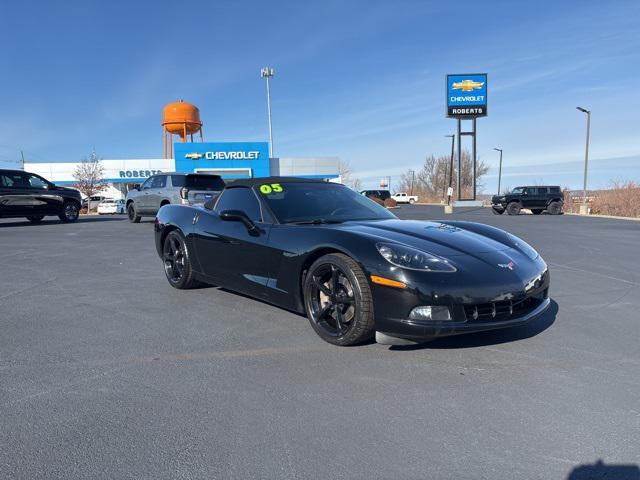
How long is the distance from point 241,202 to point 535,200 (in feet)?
84.4

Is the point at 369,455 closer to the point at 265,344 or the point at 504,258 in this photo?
the point at 265,344

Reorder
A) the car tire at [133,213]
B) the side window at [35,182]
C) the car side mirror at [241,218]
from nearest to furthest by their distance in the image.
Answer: the car side mirror at [241,218] → the side window at [35,182] → the car tire at [133,213]

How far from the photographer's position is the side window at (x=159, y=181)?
594 inches

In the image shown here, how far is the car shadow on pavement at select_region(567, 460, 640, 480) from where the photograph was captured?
196cm

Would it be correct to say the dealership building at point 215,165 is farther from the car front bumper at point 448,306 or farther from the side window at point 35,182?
the car front bumper at point 448,306

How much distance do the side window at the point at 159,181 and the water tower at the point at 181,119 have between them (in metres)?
38.1

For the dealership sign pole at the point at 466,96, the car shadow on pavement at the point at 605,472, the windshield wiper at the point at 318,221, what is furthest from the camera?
the dealership sign pole at the point at 466,96

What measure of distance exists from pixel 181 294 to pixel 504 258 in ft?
11.5

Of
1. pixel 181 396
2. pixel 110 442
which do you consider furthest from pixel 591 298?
pixel 110 442

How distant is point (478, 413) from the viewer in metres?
2.51

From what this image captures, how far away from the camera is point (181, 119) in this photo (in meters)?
50.8

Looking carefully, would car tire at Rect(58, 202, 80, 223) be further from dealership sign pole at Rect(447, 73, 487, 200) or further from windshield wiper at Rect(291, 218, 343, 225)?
dealership sign pole at Rect(447, 73, 487, 200)

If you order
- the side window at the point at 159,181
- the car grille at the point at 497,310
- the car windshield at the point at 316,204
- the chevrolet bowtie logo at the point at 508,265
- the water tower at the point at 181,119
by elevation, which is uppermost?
the water tower at the point at 181,119

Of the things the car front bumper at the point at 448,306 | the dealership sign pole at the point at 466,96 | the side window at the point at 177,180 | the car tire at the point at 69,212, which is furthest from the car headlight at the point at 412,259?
the dealership sign pole at the point at 466,96
